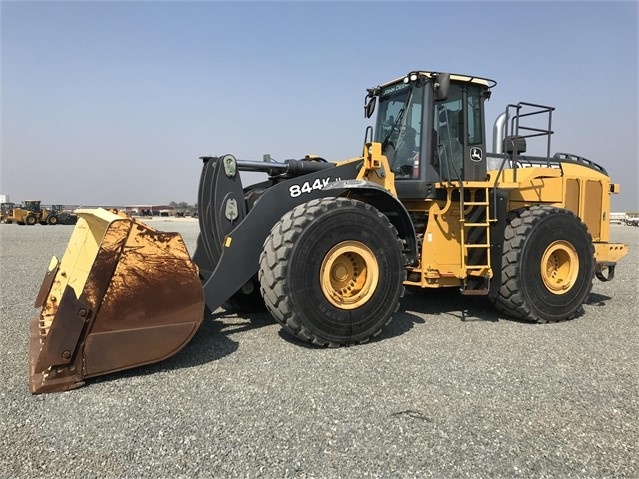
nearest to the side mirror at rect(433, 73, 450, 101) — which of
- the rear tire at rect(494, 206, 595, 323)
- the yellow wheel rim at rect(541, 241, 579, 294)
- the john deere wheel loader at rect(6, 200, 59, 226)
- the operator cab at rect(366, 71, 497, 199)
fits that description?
the operator cab at rect(366, 71, 497, 199)

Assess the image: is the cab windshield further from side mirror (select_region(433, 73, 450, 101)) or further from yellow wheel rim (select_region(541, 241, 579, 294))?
yellow wheel rim (select_region(541, 241, 579, 294))

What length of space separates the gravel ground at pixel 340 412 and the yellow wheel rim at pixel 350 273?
0.47 m

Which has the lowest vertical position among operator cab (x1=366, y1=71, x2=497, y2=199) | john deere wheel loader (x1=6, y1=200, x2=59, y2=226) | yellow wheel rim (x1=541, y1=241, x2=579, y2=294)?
john deere wheel loader (x1=6, y1=200, x2=59, y2=226)

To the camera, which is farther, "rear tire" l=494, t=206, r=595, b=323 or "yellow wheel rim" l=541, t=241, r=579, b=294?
"yellow wheel rim" l=541, t=241, r=579, b=294

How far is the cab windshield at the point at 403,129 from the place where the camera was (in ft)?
19.0

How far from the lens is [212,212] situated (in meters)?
5.21

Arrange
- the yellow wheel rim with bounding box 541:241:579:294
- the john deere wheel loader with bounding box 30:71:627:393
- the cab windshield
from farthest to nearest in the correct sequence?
the yellow wheel rim with bounding box 541:241:579:294, the cab windshield, the john deere wheel loader with bounding box 30:71:627:393

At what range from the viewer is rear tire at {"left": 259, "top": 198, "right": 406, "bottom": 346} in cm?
427

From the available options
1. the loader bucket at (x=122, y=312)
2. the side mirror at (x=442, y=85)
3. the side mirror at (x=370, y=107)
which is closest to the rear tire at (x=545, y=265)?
the side mirror at (x=442, y=85)

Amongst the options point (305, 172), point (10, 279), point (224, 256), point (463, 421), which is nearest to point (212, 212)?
point (224, 256)

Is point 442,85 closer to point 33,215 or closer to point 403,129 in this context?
point 403,129

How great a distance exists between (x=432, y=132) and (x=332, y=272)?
7.43 ft

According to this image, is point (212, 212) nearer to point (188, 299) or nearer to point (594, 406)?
point (188, 299)

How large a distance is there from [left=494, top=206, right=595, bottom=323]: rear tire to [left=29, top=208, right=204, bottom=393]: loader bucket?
370cm
